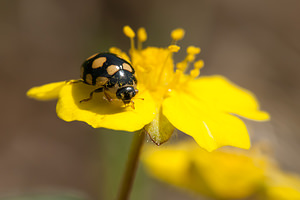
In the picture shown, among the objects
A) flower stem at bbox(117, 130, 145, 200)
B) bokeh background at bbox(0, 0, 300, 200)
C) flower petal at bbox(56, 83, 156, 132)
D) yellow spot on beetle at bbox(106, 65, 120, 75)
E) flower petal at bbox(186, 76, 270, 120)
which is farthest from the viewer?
bokeh background at bbox(0, 0, 300, 200)

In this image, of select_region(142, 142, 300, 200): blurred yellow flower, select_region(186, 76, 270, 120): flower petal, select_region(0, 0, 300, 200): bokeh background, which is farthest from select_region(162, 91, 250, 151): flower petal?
select_region(0, 0, 300, 200): bokeh background

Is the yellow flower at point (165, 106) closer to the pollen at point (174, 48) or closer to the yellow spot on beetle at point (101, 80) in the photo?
the pollen at point (174, 48)

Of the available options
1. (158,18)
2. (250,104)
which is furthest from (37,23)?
(250,104)

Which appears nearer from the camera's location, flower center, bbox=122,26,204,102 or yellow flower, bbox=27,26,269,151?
yellow flower, bbox=27,26,269,151

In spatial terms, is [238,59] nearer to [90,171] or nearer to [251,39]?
[251,39]

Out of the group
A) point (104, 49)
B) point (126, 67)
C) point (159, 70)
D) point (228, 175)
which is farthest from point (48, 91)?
point (104, 49)

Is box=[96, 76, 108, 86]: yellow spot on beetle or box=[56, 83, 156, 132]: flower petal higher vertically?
box=[96, 76, 108, 86]: yellow spot on beetle

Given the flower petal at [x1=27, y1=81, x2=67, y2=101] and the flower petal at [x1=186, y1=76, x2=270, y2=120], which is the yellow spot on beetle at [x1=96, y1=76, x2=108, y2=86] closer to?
the flower petal at [x1=27, y1=81, x2=67, y2=101]
